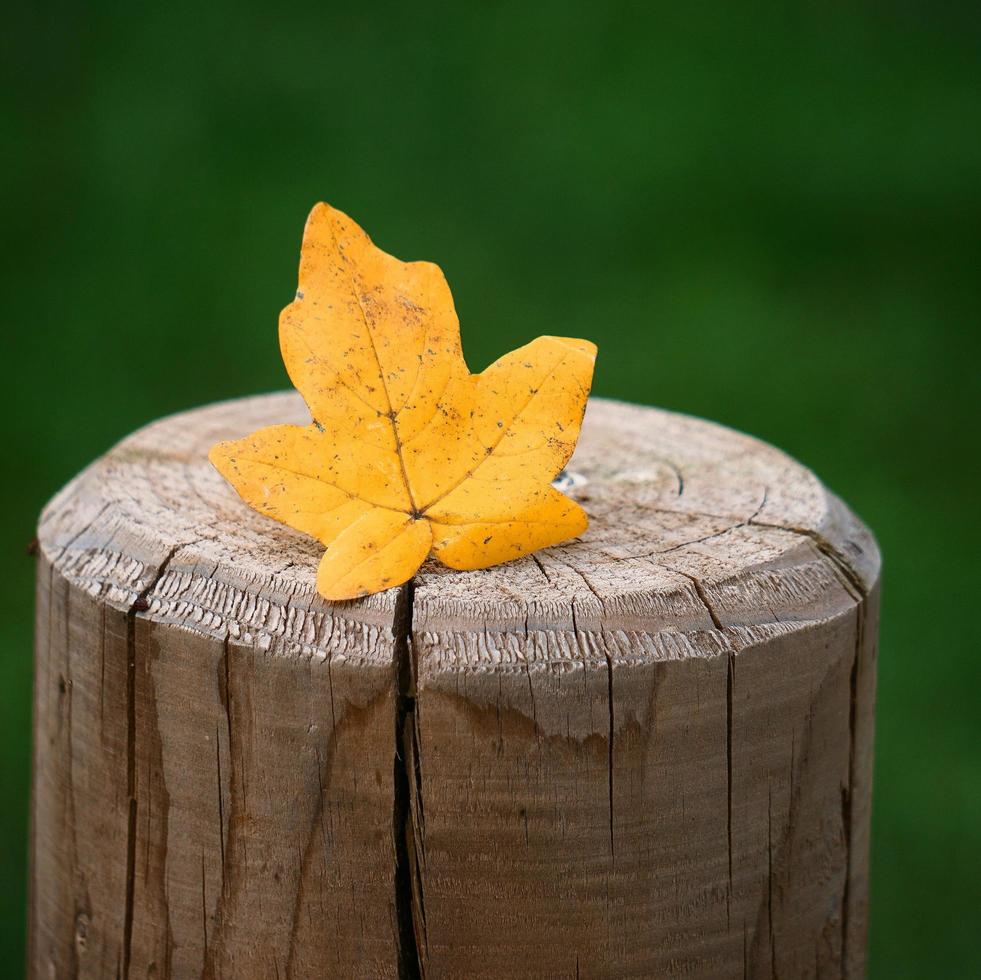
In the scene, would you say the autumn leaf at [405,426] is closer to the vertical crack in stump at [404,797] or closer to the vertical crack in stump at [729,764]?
the vertical crack in stump at [404,797]

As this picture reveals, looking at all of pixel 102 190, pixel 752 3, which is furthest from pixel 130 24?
pixel 752 3

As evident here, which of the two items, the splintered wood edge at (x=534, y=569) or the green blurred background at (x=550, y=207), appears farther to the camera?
the green blurred background at (x=550, y=207)

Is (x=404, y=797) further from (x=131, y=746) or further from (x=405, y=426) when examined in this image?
(x=405, y=426)

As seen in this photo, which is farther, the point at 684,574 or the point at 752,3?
the point at 752,3

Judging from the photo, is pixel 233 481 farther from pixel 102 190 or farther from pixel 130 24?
pixel 130 24

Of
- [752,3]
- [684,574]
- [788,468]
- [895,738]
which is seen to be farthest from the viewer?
[752,3]

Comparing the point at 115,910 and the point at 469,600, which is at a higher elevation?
the point at 469,600

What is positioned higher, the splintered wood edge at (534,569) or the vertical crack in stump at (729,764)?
the splintered wood edge at (534,569)

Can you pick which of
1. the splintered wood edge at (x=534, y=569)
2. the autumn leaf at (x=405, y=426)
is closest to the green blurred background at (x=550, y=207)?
the splintered wood edge at (x=534, y=569)
